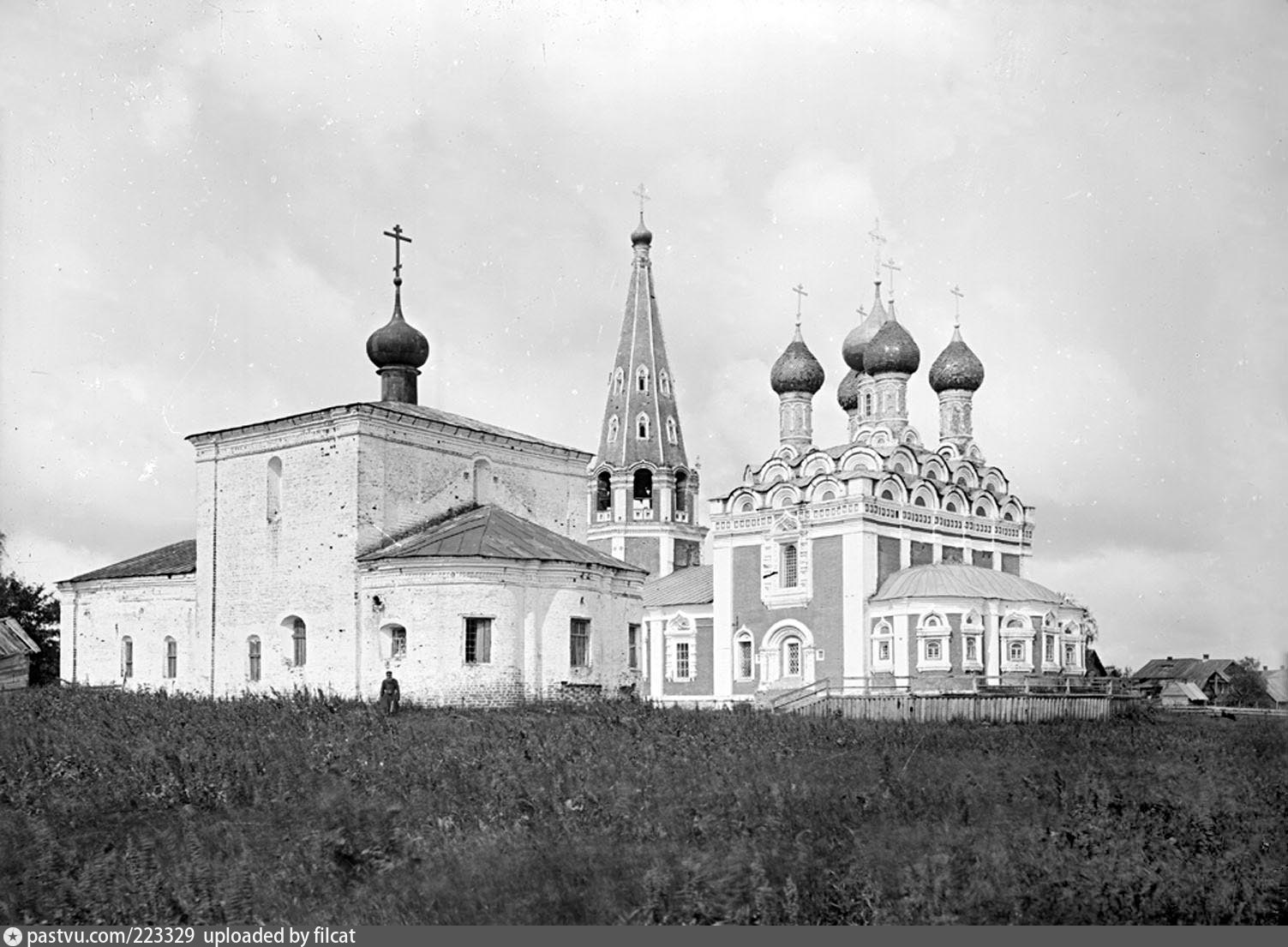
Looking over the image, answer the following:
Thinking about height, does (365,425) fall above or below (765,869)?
above

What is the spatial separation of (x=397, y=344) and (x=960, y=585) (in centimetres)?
1470

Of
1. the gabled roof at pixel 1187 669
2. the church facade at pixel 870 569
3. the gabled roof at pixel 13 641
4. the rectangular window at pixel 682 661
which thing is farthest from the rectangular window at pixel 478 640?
the gabled roof at pixel 1187 669

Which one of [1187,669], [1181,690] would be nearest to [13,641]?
[1181,690]

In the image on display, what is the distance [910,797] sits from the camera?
401 inches

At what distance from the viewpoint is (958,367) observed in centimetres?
3838

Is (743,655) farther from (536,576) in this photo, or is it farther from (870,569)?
(536,576)

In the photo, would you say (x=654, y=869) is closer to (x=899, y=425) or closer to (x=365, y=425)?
(x=365, y=425)

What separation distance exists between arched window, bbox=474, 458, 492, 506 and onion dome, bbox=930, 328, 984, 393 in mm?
20076

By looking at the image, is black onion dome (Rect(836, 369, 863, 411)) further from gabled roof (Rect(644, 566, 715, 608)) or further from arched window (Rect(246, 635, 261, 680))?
arched window (Rect(246, 635, 261, 680))

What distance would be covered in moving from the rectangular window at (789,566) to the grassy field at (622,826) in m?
19.3

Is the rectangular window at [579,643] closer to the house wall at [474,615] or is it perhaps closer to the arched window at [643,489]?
the house wall at [474,615]

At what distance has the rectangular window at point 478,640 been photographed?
19.2 metres

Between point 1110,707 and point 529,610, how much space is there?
9.20 metres

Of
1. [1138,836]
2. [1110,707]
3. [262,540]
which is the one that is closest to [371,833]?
[1138,836]
